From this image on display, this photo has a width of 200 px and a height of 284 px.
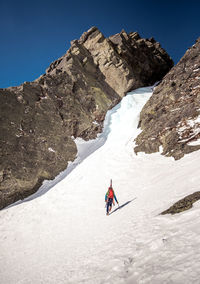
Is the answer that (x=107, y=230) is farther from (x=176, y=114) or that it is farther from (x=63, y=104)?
(x=63, y=104)

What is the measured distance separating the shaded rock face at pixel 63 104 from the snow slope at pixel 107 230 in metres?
3.23

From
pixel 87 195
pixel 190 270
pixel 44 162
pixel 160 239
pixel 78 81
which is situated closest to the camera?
pixel 190 270

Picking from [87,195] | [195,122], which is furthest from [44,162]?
[195,122]

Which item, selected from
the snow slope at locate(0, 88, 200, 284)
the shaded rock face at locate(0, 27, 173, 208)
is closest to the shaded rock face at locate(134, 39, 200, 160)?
the snow slope at locate(0, 88, 200, 284)

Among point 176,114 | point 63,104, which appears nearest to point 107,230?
point 176,114

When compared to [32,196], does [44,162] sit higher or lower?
higher

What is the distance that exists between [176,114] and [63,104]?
18.1 meters

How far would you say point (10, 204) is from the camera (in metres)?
17.4

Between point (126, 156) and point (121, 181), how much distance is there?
5335 millimetres

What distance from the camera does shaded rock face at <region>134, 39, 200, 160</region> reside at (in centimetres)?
1704

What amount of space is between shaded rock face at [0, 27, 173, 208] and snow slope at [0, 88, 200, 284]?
3.23 m

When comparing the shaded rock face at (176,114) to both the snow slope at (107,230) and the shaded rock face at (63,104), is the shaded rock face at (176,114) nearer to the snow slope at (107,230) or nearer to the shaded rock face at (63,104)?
the snow slope at (107,230)

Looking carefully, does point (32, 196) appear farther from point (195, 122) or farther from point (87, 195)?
point (195, 122)

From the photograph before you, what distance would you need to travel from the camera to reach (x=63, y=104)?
98.8 feet
